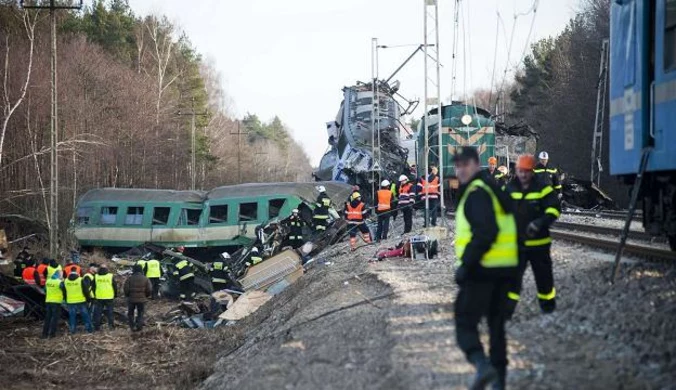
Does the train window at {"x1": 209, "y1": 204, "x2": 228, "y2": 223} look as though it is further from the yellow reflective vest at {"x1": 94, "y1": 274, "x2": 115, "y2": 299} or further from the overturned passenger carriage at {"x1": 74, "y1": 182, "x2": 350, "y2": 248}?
the yellow reflective vest at {"x1": 94, "y1": 274, "x2": 115, "y2": 299}

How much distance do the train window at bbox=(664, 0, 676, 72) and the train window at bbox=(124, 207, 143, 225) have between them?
22922 mm

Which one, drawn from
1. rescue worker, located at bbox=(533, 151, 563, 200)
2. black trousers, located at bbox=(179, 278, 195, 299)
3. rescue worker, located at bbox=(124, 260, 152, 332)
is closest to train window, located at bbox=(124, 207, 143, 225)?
black trousers, located at bbox=(179, 278, 195, 299)

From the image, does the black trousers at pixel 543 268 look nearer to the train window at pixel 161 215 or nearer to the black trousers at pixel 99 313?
the black trousers at pixel 99 313

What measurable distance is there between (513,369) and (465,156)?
71.1 inches

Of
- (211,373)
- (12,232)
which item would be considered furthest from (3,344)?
(12,232)

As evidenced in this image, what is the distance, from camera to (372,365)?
23.2 feet

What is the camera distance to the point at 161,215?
2802 centimetres

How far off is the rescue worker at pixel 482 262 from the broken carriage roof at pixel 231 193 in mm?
20805

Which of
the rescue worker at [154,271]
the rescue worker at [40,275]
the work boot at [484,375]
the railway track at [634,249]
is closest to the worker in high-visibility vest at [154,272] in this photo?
the rescue worker at [154,271]

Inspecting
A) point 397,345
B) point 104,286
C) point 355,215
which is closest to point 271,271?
point 355,215

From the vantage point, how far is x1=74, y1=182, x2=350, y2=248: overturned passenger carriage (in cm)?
2643

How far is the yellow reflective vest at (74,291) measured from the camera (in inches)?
674

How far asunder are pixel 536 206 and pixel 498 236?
2412 mm

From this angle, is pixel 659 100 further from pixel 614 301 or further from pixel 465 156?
pixel 465 156
